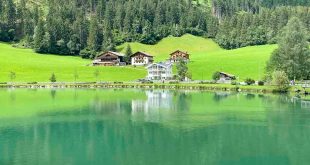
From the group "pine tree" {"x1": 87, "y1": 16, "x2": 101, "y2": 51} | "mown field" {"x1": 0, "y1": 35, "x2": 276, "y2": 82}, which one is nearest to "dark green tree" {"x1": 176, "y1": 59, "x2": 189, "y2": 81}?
"mown field" {"x1": 0, "y1": 35, "x2": 276, "y2": 82}

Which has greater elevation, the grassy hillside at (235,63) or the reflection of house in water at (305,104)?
the grassy hillside at (235,63)

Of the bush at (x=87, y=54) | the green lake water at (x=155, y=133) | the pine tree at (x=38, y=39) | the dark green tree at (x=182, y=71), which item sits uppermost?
the pine tree at (x=38, y=39)

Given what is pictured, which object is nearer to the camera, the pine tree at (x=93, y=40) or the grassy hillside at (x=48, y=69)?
the grassy hillside at (x=48, y=69)

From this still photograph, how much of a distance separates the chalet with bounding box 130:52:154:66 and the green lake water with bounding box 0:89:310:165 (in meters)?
89.9

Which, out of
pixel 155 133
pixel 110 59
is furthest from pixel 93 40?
pixel 155 133

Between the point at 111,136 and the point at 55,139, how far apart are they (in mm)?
6271

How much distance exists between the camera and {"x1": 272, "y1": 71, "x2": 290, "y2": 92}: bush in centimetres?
10747

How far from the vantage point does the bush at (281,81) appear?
10747 centimetres

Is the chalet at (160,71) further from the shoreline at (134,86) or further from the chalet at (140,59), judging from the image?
the shoreline at (134,86)

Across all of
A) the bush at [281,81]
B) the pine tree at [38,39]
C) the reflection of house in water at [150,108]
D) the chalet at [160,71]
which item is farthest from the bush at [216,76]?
the pine tree at [38,39]

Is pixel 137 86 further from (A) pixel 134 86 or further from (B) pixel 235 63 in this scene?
(B) pixel 235 63

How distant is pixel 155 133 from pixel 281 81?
206ft

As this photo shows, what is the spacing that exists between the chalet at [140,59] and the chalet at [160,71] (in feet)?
53.9

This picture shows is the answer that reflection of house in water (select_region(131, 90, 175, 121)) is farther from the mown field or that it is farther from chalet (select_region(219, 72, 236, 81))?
the mown field
